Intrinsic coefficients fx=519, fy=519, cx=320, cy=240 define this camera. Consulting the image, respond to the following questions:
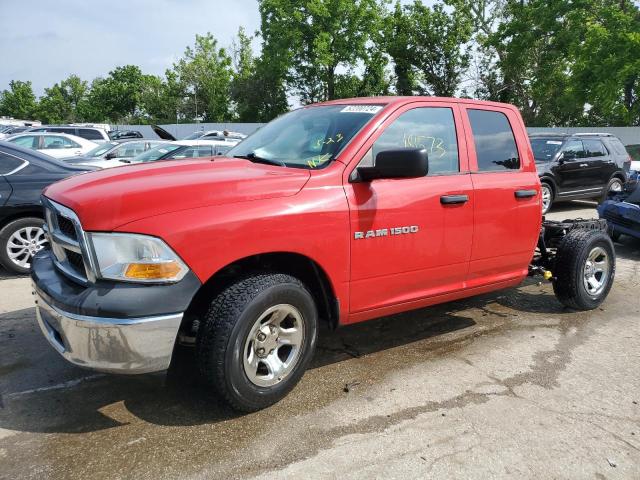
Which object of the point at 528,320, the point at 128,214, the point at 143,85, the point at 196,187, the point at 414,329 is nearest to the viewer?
the point at 128,214

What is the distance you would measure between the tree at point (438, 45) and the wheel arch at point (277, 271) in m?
38.6

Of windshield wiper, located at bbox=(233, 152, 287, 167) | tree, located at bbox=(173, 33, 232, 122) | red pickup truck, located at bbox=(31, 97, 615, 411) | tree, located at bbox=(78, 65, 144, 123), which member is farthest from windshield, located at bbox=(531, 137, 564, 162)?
tree, located at bbox=(78, 65, 144, 123)

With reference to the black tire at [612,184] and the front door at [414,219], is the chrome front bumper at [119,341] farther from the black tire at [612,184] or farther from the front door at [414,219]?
the black tire at [612,184]

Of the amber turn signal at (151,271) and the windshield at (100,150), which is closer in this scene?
the amber turn signal at (151,271)

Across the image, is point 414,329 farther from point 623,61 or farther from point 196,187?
point 623,61

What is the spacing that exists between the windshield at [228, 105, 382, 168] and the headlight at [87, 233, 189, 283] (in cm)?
119

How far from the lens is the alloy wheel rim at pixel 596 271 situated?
5.11m

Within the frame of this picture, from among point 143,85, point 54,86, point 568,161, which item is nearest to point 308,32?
point 143,85

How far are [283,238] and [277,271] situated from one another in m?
0.29

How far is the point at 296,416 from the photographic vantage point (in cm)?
309

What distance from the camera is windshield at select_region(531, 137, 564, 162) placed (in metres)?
11.7

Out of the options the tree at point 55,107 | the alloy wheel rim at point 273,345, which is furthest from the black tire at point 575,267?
the tree at point 55,107

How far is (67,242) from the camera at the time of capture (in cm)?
291

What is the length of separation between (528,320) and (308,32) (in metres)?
40.4
